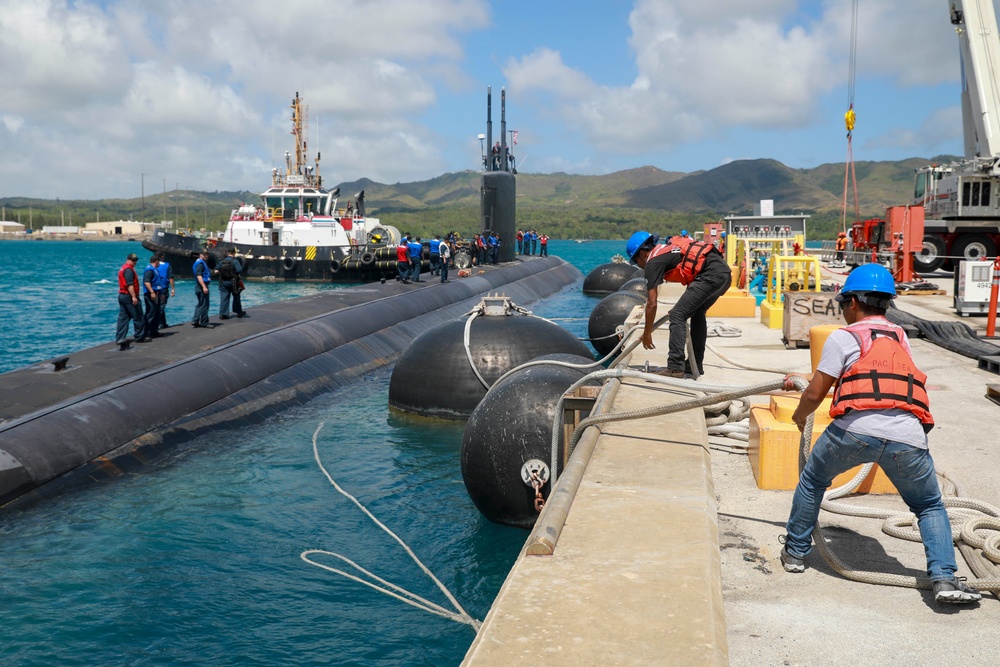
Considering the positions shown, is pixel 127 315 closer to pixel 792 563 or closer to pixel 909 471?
pixel 792 563

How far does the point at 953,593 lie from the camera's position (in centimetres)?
430

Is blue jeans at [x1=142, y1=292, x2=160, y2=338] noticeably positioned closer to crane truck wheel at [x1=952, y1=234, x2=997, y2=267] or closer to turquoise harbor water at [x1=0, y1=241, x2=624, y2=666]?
turquoise harbor water at [x1=0, y1=241, x2=624, y2=666]

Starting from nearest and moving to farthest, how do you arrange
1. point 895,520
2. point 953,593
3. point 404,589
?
1. point 953,593
2. point 895,520
3. point 404,589

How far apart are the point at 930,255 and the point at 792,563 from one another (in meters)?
26.9

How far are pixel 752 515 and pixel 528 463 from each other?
98.7 inches

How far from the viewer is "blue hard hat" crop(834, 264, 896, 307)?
457 cm

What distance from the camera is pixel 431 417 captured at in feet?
44.1

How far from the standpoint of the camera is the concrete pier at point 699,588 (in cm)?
354

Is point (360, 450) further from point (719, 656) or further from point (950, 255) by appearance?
point (950, 255)

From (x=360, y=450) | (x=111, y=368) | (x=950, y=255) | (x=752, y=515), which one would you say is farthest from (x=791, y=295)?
(x=950, y=255)

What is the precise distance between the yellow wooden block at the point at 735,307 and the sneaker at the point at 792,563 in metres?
13.2

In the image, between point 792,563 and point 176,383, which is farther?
point 176,383

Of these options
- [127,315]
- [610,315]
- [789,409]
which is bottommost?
[610,315]

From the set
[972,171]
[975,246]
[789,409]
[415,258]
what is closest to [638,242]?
[789,409]
